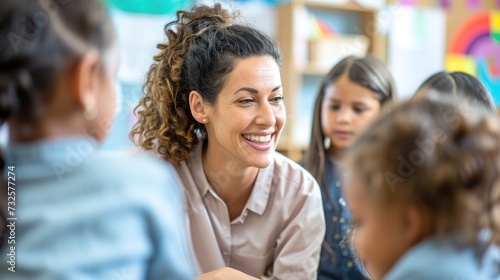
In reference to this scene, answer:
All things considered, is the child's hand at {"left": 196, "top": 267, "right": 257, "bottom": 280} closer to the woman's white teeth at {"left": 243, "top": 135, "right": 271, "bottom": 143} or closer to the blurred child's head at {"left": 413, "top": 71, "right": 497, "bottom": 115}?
the woman's white teeth at {"left": 243, "top": 135, "right": 271, "bottom": 143}

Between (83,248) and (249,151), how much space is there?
863mm

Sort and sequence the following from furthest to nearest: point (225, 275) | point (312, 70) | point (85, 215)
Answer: point (312, 70) → point (225, 275) → point (85, 215)

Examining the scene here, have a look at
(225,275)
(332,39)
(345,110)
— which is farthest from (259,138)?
(332,39)

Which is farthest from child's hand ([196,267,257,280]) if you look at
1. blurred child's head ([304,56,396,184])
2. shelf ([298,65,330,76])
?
shelf ([298,65,330,76])

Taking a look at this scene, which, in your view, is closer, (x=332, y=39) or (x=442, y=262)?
(x=442, y=262)

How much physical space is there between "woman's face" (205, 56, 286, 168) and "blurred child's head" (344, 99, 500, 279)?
722mm

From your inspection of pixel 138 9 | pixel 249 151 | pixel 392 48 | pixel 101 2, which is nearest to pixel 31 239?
pixel 101 2

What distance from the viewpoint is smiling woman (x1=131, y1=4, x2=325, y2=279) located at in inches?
67.1

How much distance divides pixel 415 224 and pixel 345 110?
1444 mm

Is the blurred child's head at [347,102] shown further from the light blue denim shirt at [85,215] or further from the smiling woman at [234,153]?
the light blue denim shirt at [85,215]

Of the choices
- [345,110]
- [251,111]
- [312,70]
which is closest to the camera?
[251,111]

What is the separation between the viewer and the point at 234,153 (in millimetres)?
1734

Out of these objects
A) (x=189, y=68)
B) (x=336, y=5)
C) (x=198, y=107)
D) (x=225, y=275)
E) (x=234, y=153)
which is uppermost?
(x=336, y=5)

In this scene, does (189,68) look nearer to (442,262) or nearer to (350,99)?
(350,99)
